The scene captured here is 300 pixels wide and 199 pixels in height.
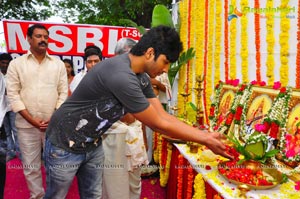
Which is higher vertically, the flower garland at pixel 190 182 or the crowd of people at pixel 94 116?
the crowd of people at pixel 94 116

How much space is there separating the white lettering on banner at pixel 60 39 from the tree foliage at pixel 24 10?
7.75 metres

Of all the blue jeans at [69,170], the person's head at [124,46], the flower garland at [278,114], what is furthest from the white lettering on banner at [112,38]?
the flower garland at [278,114]

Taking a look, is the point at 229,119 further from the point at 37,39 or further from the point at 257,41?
the point at 37,39

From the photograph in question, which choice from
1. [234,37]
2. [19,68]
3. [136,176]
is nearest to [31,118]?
[19,68]

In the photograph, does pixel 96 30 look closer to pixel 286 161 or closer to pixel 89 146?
pixel 89 146

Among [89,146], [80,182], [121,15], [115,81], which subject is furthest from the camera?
[121,15]

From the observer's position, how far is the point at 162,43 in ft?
4.79

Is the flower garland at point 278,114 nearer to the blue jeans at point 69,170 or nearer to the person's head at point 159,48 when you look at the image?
the person's head at point 159,48

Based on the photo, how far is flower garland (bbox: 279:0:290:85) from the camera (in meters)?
2.44

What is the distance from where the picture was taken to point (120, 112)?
1709 mm

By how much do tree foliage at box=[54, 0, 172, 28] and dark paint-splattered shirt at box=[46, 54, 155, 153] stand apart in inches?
266

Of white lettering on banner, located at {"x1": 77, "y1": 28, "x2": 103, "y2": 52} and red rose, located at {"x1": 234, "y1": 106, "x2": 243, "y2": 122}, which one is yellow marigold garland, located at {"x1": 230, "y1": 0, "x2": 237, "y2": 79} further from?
white lettering on banner, located at {"x1": 77, "y1": 28, "x2": 103, "y2": 52}

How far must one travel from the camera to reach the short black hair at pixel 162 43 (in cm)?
146

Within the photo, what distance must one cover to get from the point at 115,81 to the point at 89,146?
654 mm
